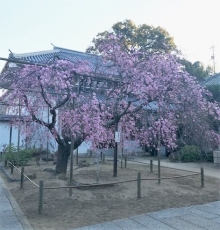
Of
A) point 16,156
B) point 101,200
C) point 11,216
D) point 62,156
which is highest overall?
point 62,156

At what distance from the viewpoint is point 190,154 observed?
16.1 m

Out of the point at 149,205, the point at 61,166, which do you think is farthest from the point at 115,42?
the point at 149,205

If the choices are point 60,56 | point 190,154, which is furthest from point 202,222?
point 60,56

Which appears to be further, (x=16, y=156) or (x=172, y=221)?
(x=16, y=156)

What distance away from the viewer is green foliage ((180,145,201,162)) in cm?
1606

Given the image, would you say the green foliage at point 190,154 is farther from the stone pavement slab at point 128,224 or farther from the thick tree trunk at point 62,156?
the stone pavement slab at point 128,224

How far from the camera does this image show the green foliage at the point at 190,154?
16.1m

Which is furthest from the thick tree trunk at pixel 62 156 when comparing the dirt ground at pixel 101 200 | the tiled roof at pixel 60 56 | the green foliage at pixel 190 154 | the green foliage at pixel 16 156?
the green foliage at pixel 190 154

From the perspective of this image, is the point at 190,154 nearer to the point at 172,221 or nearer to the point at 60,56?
the point at 172,221

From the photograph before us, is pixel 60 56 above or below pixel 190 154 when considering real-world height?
above

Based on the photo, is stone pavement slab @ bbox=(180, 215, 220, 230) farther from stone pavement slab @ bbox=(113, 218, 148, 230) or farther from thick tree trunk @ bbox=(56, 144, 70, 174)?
thick tree trunk @ bbox=(56, 144, 70, 174)

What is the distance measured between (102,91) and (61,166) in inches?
136

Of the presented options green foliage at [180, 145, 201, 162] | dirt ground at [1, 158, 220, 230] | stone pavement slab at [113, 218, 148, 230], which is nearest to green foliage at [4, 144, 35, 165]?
dirt ground at [1, 158, 220, 230]

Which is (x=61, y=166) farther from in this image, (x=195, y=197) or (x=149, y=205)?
(x=195, y=197)
